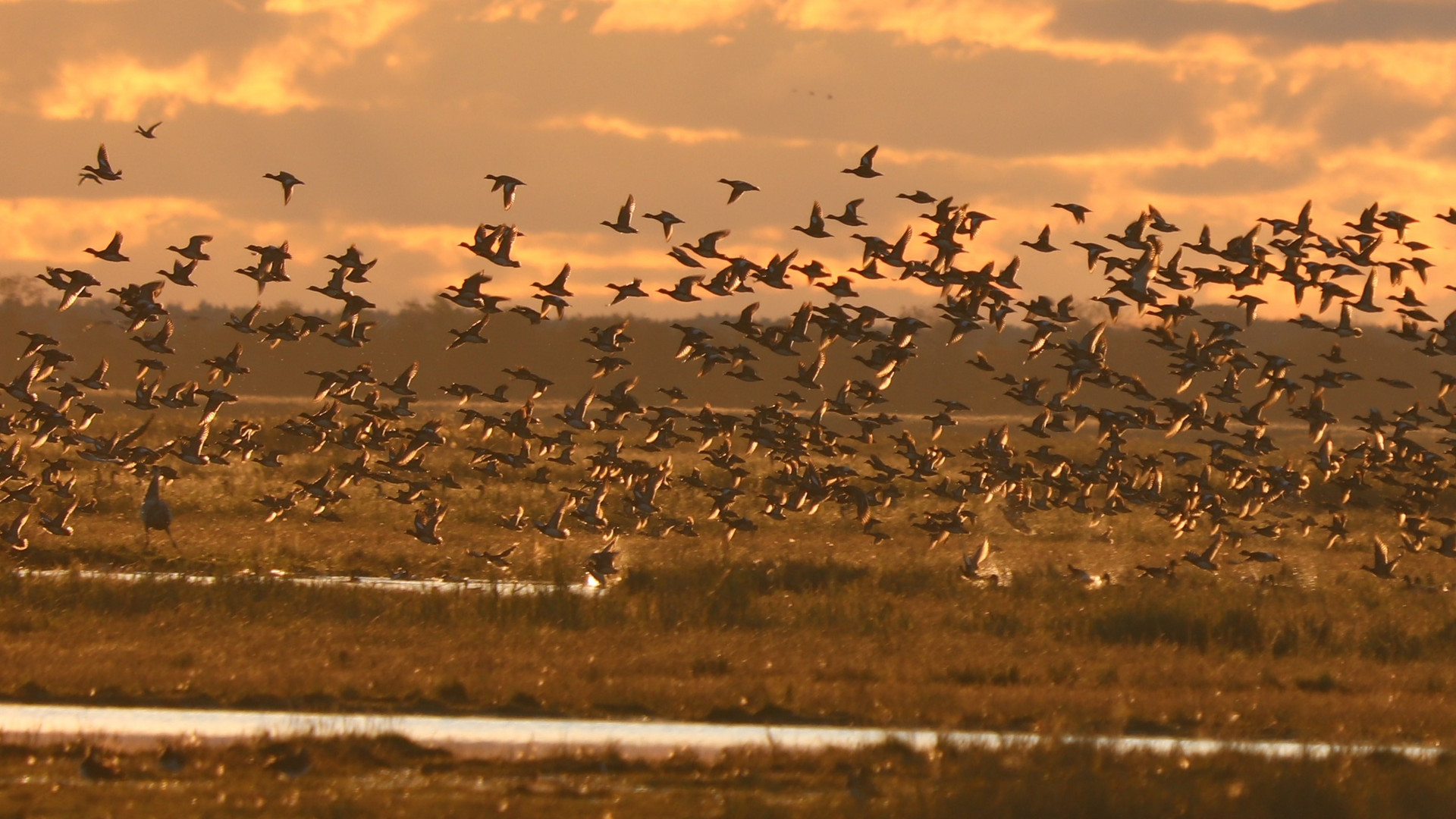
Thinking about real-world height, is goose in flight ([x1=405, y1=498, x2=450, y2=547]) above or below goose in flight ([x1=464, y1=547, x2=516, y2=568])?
above

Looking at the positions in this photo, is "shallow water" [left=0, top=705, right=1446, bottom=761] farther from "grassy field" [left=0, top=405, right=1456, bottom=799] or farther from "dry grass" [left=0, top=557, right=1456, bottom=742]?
"dry grass" [left=0, top=557, right=1456, bottom=742]

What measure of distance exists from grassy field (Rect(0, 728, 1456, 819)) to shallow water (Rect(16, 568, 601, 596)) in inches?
550

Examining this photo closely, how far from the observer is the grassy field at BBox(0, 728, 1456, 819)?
16.8m

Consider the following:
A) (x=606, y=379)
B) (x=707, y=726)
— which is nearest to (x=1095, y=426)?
(x=606, y=379)

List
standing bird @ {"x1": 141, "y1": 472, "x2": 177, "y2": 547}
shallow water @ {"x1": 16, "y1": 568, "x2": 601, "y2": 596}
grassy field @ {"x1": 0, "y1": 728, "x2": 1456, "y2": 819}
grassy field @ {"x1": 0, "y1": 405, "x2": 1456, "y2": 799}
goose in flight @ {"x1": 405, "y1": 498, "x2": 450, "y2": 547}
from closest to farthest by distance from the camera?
grassy field @ {"x1": 0, "y1": 728, "x2": 1456, "y2": 819} < grassy field @ {"x1": 0, "y1": 405, "x2": 1456, "y2": 799} < shallow water @ {"x1": 16, "y1": 568, "x2": 601, "y2": 596} < goose in flight @ {"x1": 405, "y1": 498, "x2": 450, "y2": 547} < standing bird @ {"x1": 141, "y1": 472, "x2": 177, "y2": 547}

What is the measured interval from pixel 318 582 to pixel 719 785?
17489 mm

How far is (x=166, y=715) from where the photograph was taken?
2212cm

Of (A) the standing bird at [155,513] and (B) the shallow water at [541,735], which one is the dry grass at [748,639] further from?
(B) the shallow water at [541,735]

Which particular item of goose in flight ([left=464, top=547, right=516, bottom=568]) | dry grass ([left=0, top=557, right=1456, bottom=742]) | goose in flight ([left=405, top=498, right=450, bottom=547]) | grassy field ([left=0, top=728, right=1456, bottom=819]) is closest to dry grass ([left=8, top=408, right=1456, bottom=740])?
dry grass ([left=0, top=557, right=1456, bottom=742])

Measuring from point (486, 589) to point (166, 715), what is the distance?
11783mm

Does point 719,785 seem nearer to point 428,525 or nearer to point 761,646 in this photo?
point 761,646

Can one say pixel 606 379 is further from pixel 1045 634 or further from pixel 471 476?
pixel 1045 634

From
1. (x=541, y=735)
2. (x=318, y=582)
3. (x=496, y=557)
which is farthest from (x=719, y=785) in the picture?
(x=496, y=557)

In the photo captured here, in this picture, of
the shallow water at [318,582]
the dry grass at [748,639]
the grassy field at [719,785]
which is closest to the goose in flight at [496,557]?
the dry grass at [748,639]
